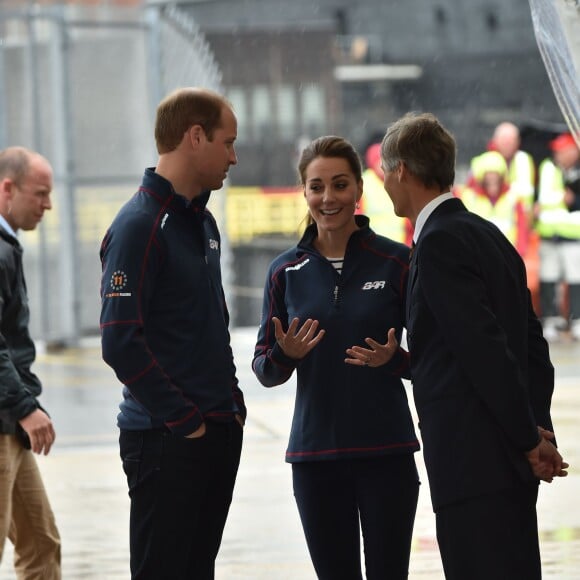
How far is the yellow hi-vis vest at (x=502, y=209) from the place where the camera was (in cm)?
Answer: 1527

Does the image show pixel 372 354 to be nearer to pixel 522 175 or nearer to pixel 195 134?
pixel 195 134

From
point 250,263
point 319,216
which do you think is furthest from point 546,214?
point 319,216

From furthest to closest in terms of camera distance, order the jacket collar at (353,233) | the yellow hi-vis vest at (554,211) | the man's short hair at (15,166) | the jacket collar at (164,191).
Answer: the yellow hi-vis vest at (554,211), the man's short hair at (15,166), the jacket collar at (353,233), the jacket collar at (164,191)

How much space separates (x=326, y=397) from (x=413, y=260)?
29.2 inches

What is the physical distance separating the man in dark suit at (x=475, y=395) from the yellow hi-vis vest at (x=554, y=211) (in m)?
11.9

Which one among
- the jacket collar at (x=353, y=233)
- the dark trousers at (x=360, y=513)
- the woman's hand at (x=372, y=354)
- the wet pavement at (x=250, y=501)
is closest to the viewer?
Result: the woman's hand at (x=372, y=354)

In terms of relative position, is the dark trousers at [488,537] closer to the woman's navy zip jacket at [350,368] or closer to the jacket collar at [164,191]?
the woman's navy zip jacket at [350,368]

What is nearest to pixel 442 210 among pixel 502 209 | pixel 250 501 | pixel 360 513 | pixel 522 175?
pixel 360 513

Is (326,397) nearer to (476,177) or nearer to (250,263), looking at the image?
(476,177)

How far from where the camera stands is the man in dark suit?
11.8 feet

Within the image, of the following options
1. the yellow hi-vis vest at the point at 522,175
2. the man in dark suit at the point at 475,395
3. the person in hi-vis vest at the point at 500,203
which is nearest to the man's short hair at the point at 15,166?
the man in dark suit at the point at 475,395

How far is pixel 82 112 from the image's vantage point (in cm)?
1581

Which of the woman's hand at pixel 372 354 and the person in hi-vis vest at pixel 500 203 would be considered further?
the person in hi-vis vest at pixel 500 203

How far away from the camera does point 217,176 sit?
13.2 ft
